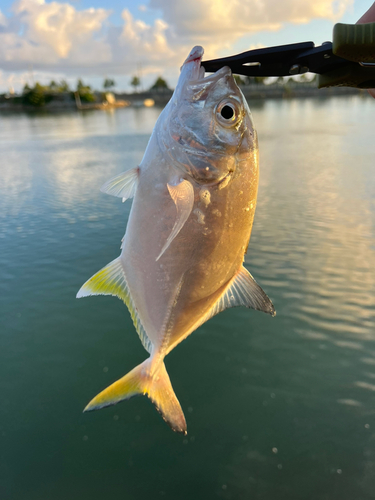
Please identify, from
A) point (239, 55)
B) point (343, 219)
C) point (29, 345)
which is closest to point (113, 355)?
point (29, 345)

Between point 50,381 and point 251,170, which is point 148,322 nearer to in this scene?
point 251,170

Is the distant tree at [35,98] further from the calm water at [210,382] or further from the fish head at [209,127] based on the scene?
the fish head at [209,127]

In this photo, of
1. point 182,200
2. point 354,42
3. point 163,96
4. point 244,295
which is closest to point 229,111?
point 182,200

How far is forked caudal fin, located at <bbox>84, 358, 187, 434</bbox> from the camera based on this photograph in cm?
233

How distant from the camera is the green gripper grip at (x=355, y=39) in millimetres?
2057

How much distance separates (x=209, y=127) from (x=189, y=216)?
599 mm

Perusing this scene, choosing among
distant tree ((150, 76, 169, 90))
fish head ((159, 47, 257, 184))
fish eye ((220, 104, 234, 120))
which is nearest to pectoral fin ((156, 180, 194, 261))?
fish head ((159, 47, 257, 184))

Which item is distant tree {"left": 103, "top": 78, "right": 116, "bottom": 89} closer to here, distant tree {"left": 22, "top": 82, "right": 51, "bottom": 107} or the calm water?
distant tree {"left": 22, "top": 82, "right": 51, "bottom": 107}

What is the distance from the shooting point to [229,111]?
7.35 feet

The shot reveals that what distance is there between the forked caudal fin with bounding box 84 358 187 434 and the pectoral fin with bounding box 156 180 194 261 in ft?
3.21

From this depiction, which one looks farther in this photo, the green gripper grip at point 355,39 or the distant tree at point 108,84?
the distant tree at point 108,84

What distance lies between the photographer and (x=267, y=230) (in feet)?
32.6

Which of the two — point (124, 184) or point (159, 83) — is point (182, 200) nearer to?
point (124, 184)

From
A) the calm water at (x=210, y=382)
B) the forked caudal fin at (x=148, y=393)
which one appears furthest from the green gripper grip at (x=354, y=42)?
the calm water at (x=210, y=382)
